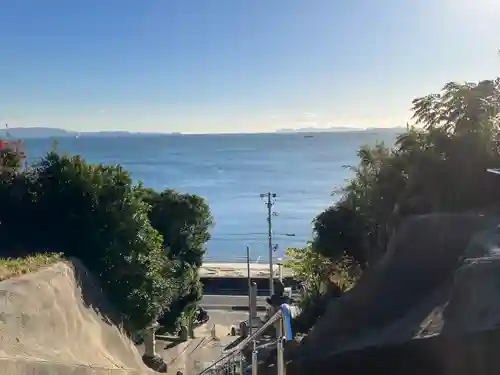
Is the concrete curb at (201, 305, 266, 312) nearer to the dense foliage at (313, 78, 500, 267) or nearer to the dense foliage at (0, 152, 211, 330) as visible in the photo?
the dense foliage at (313, 78, 500, 267)

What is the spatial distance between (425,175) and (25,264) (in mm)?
9740

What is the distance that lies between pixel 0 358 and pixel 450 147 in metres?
11.9

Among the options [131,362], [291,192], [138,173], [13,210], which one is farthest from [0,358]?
[138,173]

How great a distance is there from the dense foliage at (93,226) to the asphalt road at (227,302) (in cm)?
1663

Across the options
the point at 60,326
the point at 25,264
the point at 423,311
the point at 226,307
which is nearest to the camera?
the point at 423,311

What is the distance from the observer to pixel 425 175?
15812 mm

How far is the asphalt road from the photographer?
35500mm

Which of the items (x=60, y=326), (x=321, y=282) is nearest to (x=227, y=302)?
(x=321, y=282)

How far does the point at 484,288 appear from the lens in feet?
22.7

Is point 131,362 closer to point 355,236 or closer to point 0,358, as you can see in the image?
point 0,358

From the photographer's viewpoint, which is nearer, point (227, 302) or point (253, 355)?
point (253, 355)

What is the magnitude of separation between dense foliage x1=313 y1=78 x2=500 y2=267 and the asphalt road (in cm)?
1525

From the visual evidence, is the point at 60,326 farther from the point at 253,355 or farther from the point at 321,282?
the point at 321,282

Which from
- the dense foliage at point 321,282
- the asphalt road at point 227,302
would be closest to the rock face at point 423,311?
the dense foliage at point 321,282
